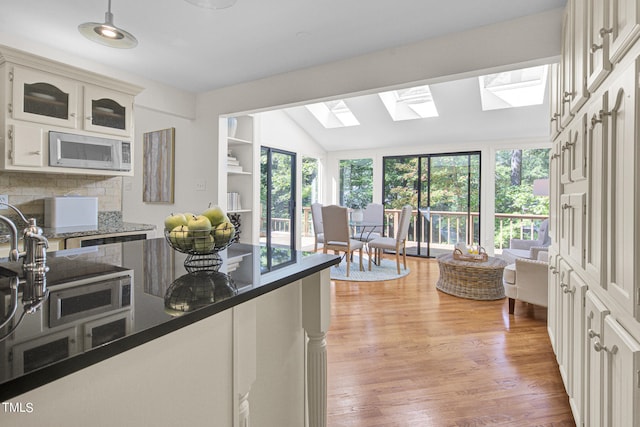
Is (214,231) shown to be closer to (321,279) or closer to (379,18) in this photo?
(321,279)

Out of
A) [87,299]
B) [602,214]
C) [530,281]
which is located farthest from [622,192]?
[530,281]

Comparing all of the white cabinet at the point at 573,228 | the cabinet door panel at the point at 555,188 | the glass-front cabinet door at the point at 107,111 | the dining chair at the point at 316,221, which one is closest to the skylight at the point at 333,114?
the dining chair at the point at 316,221

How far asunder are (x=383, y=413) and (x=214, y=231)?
4.33 ft

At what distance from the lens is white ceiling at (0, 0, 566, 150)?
218cm

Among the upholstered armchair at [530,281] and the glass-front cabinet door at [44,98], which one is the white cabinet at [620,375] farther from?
the glass-front cabinet door at [44,98]

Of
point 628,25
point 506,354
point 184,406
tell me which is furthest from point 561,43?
point 184,406

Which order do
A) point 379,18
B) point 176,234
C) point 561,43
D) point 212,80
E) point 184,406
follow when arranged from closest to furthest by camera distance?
1. point 184,406
2. point 176,234
3. point 561,43
4. point 379,18
5. point 212,80

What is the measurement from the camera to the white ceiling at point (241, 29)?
7.16ft

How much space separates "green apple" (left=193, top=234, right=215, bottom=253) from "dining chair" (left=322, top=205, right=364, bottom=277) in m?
3.52

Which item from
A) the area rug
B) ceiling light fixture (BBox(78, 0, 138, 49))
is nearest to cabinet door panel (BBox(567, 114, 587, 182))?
ceiling light fixture (BBox(78, 0, 138, 49))

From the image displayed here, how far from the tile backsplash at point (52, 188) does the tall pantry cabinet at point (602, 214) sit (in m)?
3.66

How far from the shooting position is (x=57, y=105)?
2.65m

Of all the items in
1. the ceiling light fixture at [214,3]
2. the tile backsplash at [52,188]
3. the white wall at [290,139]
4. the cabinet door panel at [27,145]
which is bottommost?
the tile backsplash at [52,188]

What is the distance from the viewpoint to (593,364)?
123 cm
